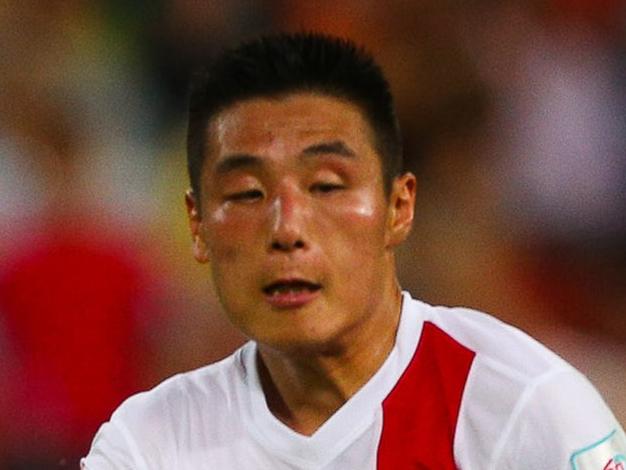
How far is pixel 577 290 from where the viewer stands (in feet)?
7.60

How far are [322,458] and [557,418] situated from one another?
301 mm

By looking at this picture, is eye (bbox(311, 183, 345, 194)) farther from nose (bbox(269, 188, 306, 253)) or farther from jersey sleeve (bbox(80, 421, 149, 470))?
jersey sleeve (bbox(80, 421, 149, 470))

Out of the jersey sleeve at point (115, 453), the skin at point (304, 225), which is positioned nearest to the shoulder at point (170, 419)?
the jersey sleeve at point (115, 453)

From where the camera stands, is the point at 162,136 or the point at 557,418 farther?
the point at 162,136

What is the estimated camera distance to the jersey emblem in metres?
1.30

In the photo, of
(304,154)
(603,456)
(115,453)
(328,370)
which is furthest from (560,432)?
(115,453)

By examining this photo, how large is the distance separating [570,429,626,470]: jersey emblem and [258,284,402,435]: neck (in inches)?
11.6

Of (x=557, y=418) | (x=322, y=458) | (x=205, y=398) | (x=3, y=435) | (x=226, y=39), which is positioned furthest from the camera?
(x=226, y=39)

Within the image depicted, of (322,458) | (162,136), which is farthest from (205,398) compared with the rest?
(162,136)

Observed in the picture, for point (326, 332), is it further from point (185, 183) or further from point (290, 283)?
point (185, 183)

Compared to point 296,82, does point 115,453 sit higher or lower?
lower

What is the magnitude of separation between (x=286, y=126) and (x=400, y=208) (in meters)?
0.20

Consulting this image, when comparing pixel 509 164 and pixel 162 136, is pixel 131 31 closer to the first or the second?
pixel 162 136

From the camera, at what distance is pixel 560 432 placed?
51.9 inches
